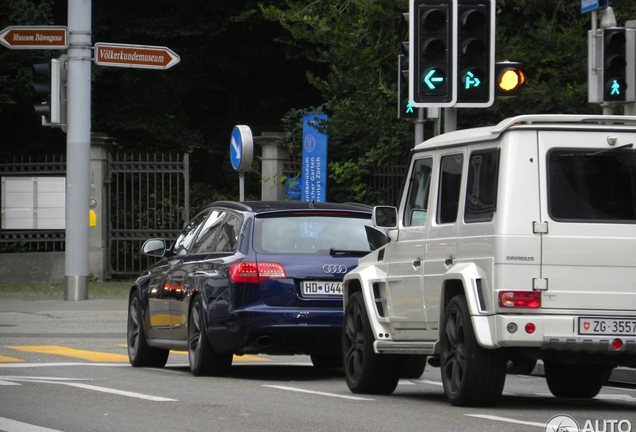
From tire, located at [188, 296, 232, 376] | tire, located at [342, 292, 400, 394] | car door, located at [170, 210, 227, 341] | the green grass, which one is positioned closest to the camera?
tire, located at [342, 292, 400, 394]

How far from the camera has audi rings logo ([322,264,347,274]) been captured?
12.6m

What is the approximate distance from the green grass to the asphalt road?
891 cm

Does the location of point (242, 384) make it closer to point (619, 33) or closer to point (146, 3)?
point (619, 33)

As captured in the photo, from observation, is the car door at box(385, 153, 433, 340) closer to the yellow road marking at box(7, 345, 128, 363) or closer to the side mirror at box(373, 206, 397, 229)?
the side mirror at box(373, 206, 397, 229)

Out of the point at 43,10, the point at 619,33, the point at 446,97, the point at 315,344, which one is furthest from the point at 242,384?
the point at 43,10

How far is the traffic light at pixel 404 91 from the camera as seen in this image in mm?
16859

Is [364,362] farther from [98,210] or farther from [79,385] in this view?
[98,210]

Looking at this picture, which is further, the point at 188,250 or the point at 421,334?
Answer: the point at 188,250

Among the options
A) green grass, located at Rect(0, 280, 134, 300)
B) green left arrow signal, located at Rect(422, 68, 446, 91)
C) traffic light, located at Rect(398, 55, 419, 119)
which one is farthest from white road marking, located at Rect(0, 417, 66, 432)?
green grass, located at Rect(0, 280, 134, 300)

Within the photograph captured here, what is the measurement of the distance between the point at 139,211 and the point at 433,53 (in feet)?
49.2

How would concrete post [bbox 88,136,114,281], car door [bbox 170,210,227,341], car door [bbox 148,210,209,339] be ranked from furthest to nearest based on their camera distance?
concrete post [bbox 88,136,114,281] < car door [bbox 148,210,209,339] < car door [bbox 170,210,227,341]

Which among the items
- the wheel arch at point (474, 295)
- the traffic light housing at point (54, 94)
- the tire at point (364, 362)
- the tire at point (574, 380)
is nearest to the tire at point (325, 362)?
the tire at point (364, 362)

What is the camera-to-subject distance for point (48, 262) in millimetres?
29078

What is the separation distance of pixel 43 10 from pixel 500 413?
2311 centimetres
